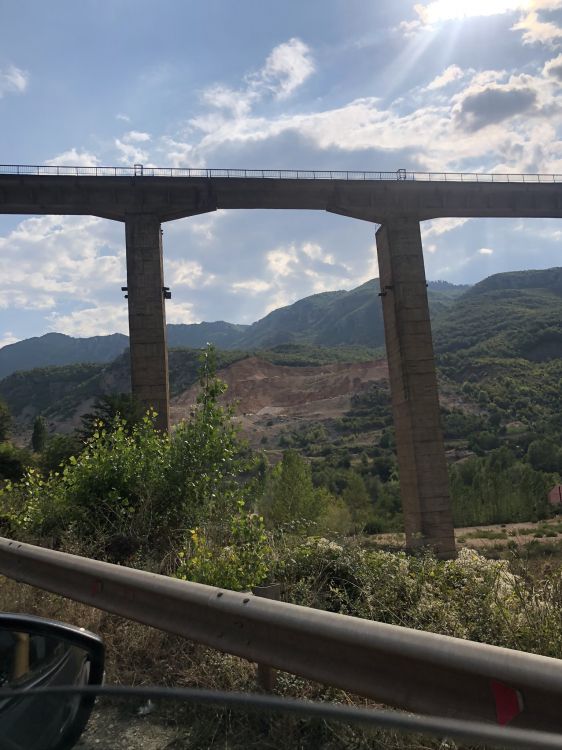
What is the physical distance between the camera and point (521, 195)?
85.4 feet

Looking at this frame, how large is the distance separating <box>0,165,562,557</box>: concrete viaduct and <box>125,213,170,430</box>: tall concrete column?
35 millimetres

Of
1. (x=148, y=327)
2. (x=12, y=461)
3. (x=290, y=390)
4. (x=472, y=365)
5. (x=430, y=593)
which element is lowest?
(x=430, y=593)

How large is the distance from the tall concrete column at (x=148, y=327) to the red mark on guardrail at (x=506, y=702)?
19.0 m

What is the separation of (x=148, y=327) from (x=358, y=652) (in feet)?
65.2

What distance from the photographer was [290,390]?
105 metres

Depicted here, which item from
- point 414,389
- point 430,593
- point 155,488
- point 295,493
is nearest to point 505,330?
point 295,493

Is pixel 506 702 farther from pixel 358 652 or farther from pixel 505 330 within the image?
pixel 505 330

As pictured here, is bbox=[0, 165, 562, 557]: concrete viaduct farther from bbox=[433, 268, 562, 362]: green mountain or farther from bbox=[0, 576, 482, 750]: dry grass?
bbox=[433, 268, 562, 362]: green mountain

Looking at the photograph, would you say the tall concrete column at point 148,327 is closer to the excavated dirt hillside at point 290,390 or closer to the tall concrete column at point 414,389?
the tall concrete column at point 414,389

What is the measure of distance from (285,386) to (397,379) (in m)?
82.4

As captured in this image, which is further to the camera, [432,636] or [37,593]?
[37,593]

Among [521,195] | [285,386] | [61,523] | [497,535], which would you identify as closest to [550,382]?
[285,386]

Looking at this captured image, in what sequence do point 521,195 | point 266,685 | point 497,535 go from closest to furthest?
point 266,685 → point 521,195 → point 497,535

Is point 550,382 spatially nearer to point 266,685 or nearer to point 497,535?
point 497,535
